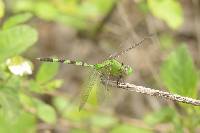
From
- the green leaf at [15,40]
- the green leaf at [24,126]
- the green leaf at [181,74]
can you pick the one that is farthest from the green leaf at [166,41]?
the green leaf at [15,40]

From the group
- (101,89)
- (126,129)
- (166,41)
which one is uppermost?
(166,41)

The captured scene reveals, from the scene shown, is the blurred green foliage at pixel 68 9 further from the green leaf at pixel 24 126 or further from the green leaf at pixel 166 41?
the green leaf at pixel 24 126

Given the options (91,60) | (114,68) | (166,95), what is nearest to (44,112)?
(114,68)

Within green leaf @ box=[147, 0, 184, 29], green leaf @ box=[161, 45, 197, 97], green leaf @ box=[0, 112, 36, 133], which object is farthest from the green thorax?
green leaf @ box=[0, 112, 36, 133]

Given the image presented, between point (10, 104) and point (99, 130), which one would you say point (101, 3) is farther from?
point (10, 104)

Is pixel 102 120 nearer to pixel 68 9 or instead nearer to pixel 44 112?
Result: pixel 68 9

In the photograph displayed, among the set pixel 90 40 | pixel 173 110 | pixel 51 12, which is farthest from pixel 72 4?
pixel 173 110
